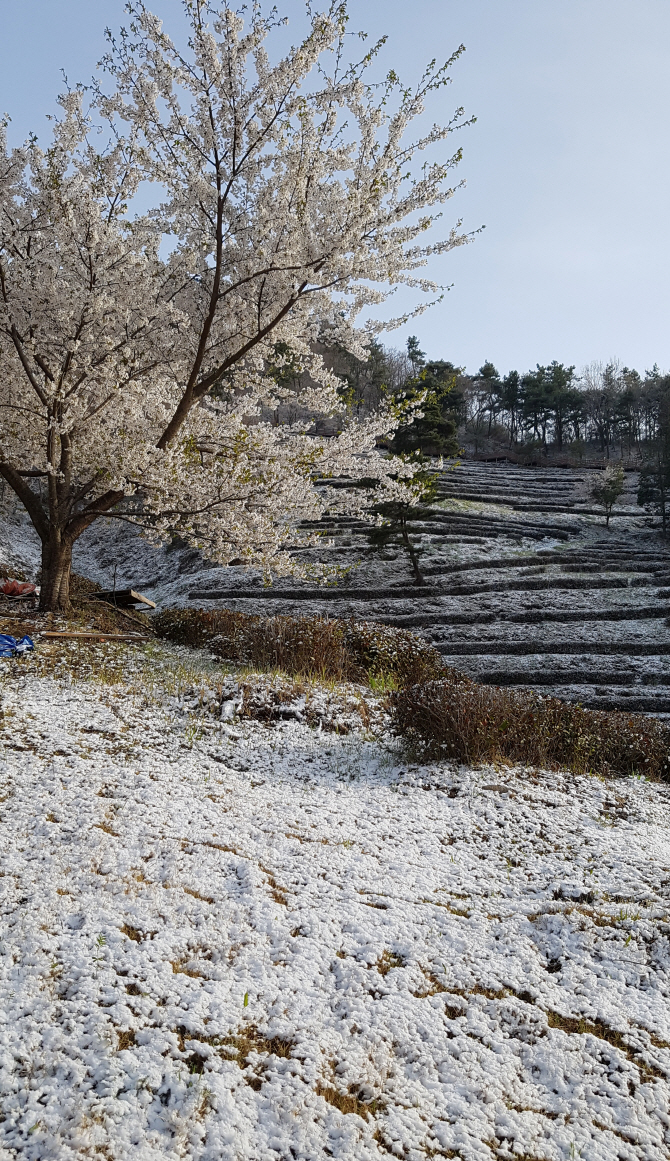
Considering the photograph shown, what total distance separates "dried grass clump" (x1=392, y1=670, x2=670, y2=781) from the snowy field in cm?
86

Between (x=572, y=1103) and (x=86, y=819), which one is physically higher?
(x=86, y=819)

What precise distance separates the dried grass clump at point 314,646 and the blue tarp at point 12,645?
9.62 feet

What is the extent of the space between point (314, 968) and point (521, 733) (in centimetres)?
413

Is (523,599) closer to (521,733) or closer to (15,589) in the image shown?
(521,733)

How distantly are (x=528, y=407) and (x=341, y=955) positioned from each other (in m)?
63.1

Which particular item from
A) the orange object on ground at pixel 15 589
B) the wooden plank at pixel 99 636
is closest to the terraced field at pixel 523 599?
the orange object on ground at pixel 15 589

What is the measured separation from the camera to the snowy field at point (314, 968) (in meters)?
2.13

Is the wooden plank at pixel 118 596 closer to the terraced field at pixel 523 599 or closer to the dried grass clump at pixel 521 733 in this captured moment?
the terraced field at pixel 523 599

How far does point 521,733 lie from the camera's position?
6438mm

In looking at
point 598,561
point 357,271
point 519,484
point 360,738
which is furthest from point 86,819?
point 519,484

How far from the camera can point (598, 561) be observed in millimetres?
24406

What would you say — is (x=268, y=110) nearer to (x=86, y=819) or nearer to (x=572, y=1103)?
(x=86, y=819)

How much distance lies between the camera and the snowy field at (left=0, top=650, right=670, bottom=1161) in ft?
7.00

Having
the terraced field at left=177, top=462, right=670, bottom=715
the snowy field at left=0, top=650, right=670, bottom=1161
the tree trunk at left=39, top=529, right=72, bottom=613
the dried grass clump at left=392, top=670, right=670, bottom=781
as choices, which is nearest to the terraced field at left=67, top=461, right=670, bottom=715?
the terraced field at left=177, top=462, right=670, bottom=715
